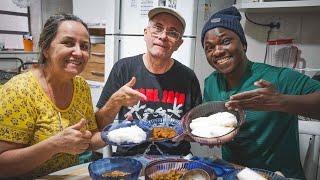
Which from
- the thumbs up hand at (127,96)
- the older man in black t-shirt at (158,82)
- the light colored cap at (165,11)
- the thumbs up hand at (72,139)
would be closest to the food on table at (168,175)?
the thumbs up hand at (72,139)

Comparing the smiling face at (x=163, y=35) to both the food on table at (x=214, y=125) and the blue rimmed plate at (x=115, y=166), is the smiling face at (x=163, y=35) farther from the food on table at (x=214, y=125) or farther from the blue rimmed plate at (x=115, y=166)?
the blue rimmed plate at (x=115, y=166)

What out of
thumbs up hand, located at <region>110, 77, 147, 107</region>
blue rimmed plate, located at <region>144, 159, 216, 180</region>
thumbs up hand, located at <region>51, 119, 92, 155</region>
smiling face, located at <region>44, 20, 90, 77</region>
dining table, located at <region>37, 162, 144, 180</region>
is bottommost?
dining table, located at <region>37, 162, 144, 180</region>

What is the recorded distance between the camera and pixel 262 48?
9.27ft

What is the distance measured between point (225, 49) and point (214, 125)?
0.45 meters

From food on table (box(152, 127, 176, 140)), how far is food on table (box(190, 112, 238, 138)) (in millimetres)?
102

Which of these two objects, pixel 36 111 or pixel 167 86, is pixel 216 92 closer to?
pixel 167 86

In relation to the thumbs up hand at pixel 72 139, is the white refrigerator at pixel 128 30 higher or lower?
higher

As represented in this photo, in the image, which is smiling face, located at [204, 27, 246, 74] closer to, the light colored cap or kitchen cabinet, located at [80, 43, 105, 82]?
the light colored cap

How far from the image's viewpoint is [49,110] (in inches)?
54.7

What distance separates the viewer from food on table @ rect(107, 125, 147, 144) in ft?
4.22

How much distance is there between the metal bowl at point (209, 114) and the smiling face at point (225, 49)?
0.73 feet

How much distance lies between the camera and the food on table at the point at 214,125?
1.29 metres

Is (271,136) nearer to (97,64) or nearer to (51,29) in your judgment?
(51,29)

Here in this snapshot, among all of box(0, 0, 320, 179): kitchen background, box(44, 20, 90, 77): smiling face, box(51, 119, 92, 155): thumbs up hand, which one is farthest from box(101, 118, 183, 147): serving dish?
box(0, 0, 320, 179): kitchen background
